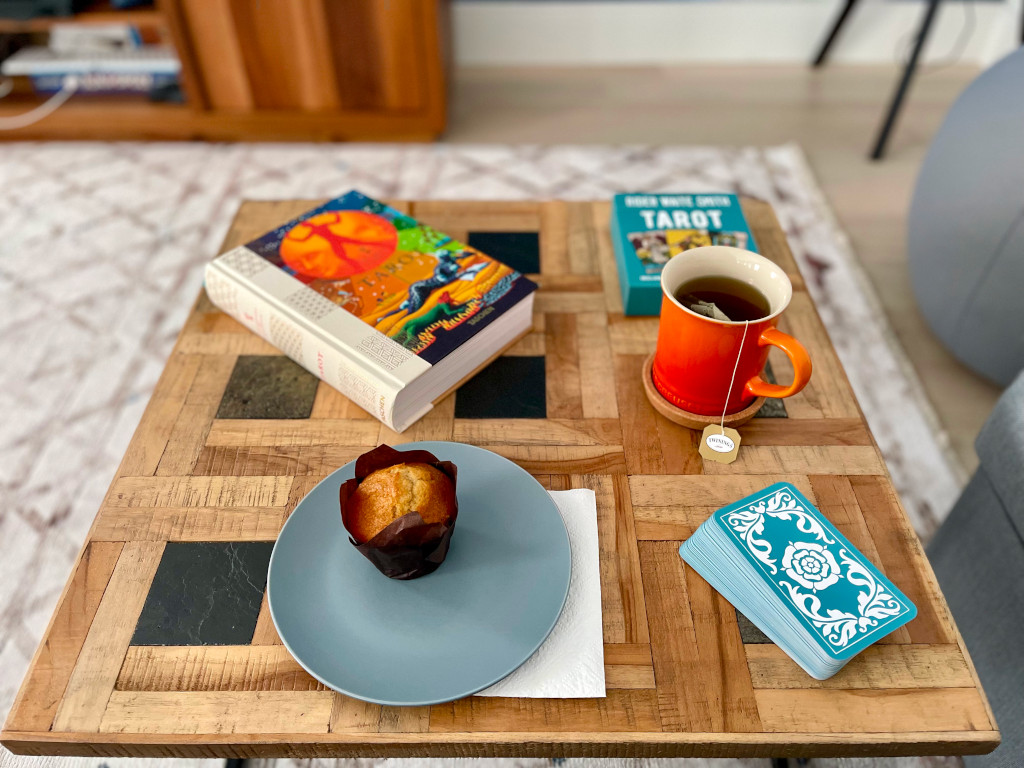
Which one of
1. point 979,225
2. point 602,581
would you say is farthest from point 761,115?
point 602,581

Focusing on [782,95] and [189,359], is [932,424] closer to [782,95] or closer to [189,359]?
[189,359]

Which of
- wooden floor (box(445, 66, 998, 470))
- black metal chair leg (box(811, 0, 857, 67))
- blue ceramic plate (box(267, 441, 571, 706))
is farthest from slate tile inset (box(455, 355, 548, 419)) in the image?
black metal chair leg (box(811, 0, 857, 67))

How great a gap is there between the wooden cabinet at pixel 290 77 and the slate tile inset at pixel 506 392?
4.72ft

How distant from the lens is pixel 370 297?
80 centimetres

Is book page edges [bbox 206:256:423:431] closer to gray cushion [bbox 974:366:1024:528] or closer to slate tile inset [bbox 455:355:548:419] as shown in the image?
slate tile inset [bbox 455:355:548:419]

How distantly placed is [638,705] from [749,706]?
84 millimetres

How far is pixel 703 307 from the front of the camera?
704 millimetres

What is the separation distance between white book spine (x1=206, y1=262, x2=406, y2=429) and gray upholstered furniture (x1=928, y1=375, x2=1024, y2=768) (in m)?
0.72

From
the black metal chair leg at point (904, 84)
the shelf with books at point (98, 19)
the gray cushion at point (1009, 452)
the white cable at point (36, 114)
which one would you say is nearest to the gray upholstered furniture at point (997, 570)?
the gray cushion at point (1009, 452)

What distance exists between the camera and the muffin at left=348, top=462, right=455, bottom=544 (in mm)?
592

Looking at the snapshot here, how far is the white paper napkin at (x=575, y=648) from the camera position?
1.79 ft

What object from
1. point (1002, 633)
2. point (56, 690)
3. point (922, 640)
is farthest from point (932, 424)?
point (56, 690)

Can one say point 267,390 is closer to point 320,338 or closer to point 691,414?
point 320,338

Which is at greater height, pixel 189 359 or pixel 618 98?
pixel 189 359
